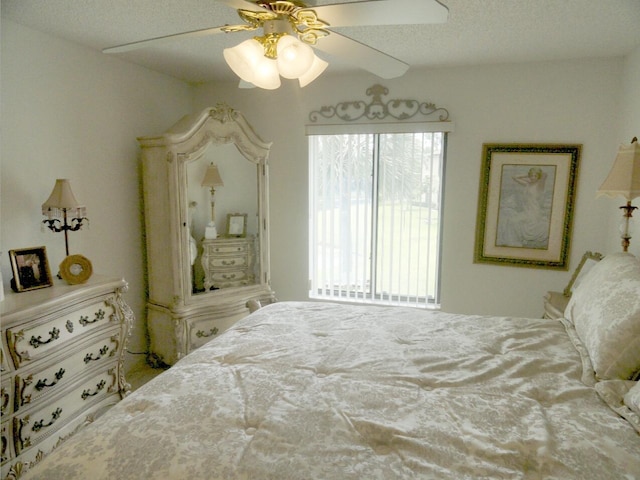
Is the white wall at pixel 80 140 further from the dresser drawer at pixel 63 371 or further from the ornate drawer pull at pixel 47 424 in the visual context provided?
the ornate drawer pull at pixel 47 424

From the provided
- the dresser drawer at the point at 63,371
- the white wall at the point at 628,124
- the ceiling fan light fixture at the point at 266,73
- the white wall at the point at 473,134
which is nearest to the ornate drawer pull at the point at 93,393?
the dresser drawer at the point at 63,371

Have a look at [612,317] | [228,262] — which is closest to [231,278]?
[228,262]

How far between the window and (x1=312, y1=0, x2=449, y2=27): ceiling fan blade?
200 centimetres

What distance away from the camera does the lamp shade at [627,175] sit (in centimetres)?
210

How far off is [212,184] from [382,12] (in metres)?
2.09

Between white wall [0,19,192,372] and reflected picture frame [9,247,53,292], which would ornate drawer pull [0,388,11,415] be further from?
white wall [0,19,192,372]

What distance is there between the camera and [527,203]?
123 inches

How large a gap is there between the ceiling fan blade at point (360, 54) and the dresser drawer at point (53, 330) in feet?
5.87

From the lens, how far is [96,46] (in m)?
2.67

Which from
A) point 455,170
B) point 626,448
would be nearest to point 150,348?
point 455,170

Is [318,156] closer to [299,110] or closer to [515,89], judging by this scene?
[299,110]

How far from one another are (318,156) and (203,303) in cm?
158

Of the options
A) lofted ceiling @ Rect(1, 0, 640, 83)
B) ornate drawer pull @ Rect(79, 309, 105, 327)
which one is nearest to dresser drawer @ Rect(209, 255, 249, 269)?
ornate drawer pull @ Rect(79, 309, 105, 327)

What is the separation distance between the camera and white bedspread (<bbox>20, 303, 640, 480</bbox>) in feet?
3.33
